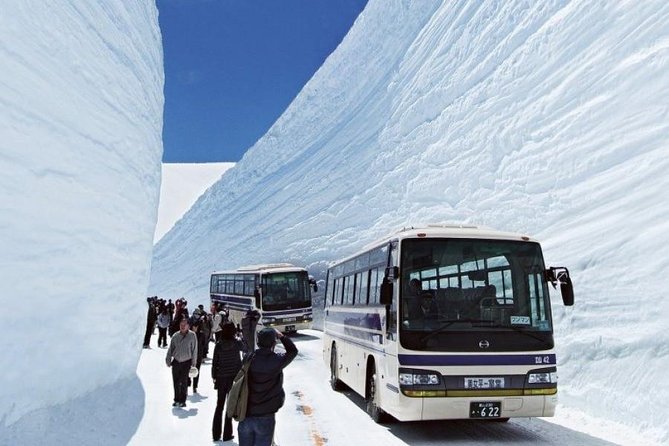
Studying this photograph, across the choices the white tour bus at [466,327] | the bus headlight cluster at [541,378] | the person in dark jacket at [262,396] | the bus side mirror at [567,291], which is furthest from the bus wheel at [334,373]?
the person in dark jacket at [262,396]

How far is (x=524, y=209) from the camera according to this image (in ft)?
58.0

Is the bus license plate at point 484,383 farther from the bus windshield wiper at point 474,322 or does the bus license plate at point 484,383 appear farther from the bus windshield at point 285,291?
A: the bus windshield at point 285,291

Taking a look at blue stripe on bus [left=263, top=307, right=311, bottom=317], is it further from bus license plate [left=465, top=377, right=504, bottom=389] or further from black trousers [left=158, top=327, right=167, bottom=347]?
bus license plate [left=465, top=377, right=504, bottom=389]

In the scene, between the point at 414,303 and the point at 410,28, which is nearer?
the point at 414,303

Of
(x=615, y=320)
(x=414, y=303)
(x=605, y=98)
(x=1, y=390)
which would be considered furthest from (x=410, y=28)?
(x=1, y=390)

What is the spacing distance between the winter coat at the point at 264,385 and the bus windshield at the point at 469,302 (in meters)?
2.62

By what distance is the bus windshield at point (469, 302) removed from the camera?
704 cm

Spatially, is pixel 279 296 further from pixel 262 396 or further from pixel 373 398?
pixel 262 396

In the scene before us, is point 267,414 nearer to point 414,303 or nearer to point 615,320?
point 414,303

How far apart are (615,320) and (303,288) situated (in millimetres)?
12716

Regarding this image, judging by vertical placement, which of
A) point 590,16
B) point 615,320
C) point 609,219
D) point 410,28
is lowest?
point 615,320

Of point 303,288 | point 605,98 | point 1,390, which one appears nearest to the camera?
point 1,390

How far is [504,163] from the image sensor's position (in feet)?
67.2

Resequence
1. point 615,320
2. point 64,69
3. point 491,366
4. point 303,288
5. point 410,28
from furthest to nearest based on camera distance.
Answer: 1. point 410,28
2. point 303,288
3. point 615,320
4. point 64,69
5. point 491,366
